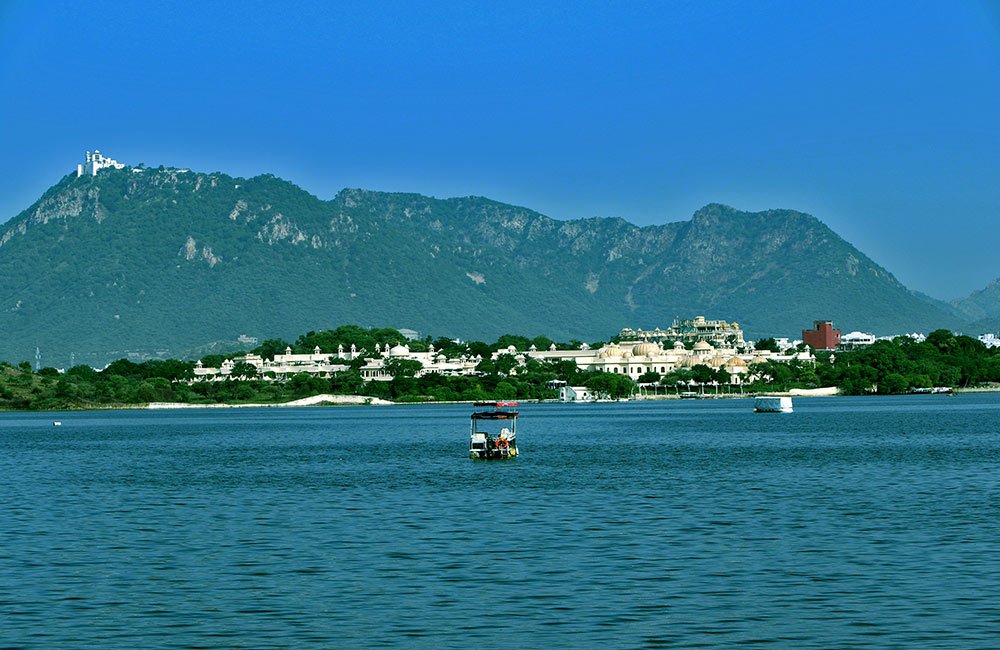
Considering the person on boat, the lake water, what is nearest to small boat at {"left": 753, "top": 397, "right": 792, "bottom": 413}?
the lake water

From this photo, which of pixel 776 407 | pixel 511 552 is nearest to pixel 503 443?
pixel 511 552

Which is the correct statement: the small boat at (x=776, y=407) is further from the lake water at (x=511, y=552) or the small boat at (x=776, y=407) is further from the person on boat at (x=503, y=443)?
the person on boat at (x=503, y=443)

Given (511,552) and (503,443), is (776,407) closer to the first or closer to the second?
(503,443)

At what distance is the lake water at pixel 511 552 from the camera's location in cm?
2855

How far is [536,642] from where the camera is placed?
2722 centimetres

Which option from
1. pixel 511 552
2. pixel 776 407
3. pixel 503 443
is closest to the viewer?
pixel 511 552

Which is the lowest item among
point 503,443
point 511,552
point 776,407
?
point 511,552

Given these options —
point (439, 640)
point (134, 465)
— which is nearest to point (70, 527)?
point (439, 640)

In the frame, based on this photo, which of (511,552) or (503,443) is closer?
(511,552)

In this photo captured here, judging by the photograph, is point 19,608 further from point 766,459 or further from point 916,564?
point 766,459

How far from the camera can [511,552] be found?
38.5 meters

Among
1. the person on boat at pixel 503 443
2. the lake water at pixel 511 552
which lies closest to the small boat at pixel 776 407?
the lake water at pixel 511 552

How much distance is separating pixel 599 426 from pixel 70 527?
90167 mm

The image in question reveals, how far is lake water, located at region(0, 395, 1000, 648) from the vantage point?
28.5m
